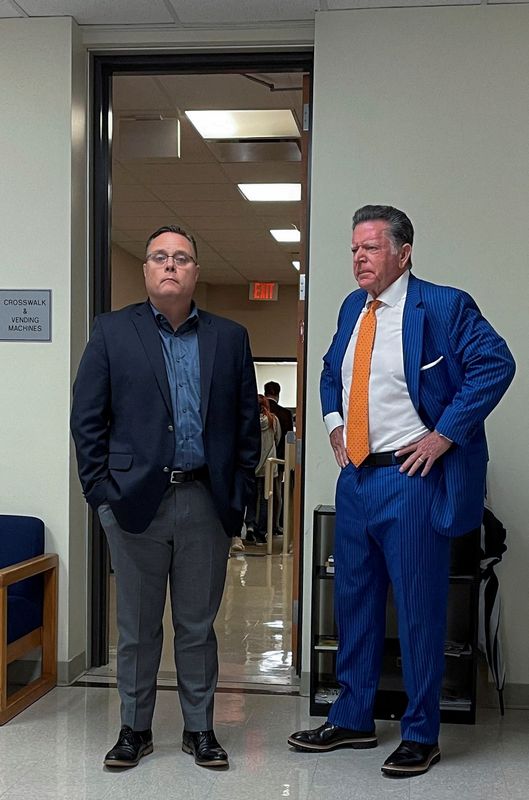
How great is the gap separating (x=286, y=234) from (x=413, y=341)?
6848 mm

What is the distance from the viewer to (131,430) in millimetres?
3211

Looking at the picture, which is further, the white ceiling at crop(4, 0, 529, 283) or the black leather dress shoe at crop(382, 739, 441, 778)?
the white ceiling at crop(4, 0, 529, 283)

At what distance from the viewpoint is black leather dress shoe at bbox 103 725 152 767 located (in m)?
3.24

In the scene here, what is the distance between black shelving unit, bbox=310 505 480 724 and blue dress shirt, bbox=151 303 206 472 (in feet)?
2.72

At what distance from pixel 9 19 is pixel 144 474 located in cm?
221

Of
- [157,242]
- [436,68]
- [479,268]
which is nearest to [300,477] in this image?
[479,268]

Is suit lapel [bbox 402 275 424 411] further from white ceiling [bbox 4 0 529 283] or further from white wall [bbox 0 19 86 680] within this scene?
white wall [bbox 0 19 86 680]

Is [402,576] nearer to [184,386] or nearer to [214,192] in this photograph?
[184,386]

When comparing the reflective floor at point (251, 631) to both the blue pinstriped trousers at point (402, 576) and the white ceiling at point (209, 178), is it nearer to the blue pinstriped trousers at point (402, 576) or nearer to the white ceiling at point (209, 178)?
the blue pinstriped trousers at point (402, 576)

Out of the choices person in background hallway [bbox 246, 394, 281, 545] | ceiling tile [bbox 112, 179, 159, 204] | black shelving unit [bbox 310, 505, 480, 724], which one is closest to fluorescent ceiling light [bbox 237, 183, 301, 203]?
ceiling tile [bbox 112, 179, 159, 204]

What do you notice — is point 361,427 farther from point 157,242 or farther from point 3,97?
point 3,97

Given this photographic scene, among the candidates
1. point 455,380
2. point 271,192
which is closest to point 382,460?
point 455,380

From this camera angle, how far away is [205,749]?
10.8 feet

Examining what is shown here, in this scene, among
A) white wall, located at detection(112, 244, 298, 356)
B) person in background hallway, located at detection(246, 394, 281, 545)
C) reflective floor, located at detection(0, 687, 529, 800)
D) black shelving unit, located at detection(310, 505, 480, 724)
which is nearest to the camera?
reflective floor, located at detection(0, 687, 529, 800)
